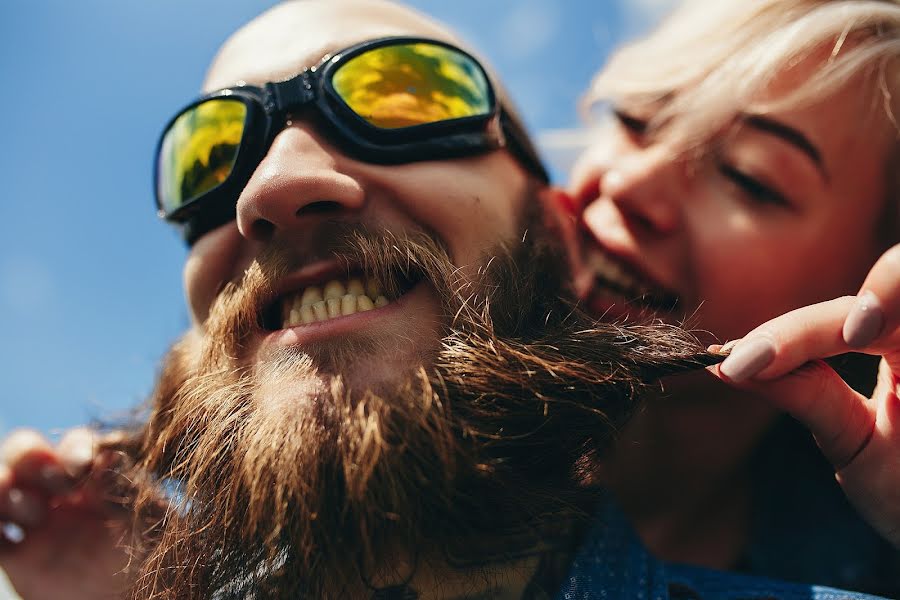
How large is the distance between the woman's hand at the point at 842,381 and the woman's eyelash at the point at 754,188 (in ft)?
1.55

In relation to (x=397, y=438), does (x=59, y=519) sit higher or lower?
lower

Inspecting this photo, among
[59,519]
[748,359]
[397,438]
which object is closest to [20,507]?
[59,519]

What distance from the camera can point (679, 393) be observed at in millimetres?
1608

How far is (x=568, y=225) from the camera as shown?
162 centimetres

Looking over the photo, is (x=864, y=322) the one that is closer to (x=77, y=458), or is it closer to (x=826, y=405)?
(x=826, y=405)

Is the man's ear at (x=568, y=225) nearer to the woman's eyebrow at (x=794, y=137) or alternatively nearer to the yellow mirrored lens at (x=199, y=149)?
the woman's eyebrow at (x=794, y=137)

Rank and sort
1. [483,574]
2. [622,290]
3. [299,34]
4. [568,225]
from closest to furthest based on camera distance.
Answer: [483,574], [299,34], [622,290], [568,225]

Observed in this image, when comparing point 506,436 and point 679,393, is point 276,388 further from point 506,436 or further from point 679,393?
point 679,393

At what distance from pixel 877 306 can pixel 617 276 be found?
2.15 feet

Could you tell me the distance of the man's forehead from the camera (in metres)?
1.22

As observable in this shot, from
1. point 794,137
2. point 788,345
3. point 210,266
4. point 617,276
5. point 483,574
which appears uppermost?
point 210,266

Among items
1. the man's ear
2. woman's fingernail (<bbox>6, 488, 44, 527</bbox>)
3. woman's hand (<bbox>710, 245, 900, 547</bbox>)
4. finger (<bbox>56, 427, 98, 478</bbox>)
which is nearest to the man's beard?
woman's hand (<bbox>710, 245, 900, 547</bbox>)

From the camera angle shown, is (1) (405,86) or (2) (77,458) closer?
(1) (405,86)

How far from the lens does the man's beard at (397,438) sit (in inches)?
35.3
